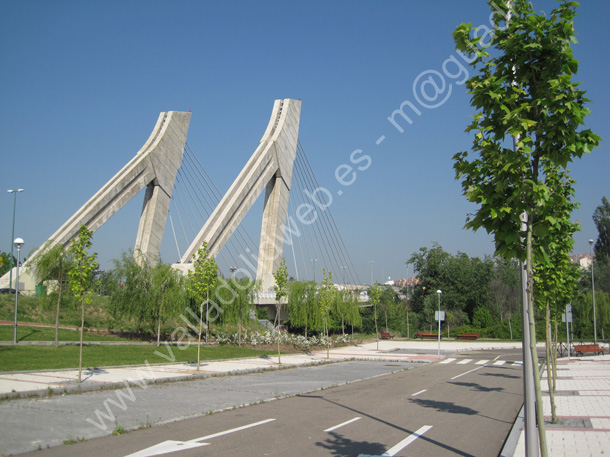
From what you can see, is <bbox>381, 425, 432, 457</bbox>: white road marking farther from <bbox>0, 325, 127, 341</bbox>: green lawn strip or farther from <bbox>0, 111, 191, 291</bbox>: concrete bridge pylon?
<bbox>0, 111, 191, 291</bbox>: concrete bridge pylon

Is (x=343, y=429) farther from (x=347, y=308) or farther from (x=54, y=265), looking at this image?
(x=347, y=308)

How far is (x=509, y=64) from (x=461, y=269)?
63.1 meters

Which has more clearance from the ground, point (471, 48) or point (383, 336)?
point (471, 48)

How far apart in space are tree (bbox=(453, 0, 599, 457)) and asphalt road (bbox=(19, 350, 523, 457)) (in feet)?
11.8

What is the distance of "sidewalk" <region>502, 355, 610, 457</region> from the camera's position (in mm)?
7867

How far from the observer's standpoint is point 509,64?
5.39 m

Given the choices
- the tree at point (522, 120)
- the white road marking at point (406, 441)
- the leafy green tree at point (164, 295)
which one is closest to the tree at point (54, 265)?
the leafy green tree at point (164, 295)

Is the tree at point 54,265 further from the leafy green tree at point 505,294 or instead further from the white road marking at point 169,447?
the leafy green tree at point 505,294

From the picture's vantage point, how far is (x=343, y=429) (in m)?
9.35

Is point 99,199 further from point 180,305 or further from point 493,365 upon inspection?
point 493,365

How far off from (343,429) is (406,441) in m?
1.32

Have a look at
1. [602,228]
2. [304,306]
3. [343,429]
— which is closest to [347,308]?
[304,306]

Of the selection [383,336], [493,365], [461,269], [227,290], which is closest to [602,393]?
[493,365]

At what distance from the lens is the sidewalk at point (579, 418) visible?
7.87 meters
